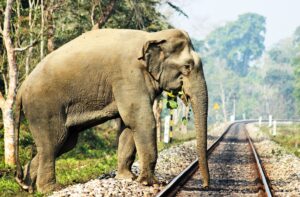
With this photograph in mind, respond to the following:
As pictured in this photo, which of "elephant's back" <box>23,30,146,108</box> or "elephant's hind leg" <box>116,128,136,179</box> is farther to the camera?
"elephant's hind leg" <box>116,128,136,179</box>

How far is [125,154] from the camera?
11.2 metres

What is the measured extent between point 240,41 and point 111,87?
145502 millimetres

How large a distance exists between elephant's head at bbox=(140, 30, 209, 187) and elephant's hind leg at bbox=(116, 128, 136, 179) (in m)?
1.27

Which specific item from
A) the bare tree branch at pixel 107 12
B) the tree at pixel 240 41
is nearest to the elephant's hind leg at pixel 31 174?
the bare tree branch at pixel 107 12

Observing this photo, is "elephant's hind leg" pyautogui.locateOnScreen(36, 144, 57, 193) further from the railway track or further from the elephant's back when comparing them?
the railway track

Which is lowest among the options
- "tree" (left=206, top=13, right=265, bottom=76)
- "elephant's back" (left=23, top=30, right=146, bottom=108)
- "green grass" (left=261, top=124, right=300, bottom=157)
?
"green grass" (left=261, top=124, right=300, bottom=157)

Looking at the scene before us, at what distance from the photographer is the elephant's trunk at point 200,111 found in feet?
33.0

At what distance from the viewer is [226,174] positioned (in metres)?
13.8

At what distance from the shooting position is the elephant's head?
10.4m

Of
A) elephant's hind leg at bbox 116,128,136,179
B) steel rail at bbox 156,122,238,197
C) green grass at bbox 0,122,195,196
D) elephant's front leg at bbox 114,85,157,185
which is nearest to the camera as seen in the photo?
steel rail at bbox 156,122,238,197

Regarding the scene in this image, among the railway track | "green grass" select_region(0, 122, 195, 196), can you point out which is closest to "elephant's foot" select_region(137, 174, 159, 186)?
the railway track

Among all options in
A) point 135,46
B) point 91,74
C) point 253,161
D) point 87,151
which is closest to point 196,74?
point 135,46

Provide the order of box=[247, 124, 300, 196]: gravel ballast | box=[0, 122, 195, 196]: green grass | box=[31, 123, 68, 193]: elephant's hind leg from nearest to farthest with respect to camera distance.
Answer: box=[31, 123, 68, 193]: elephant's hind leg, box=[247, 124, 300, 196]: gravel ballast, box=[0, 122, 195, 196]: green grass

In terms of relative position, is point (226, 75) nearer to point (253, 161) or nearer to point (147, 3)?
point (147, 3)
